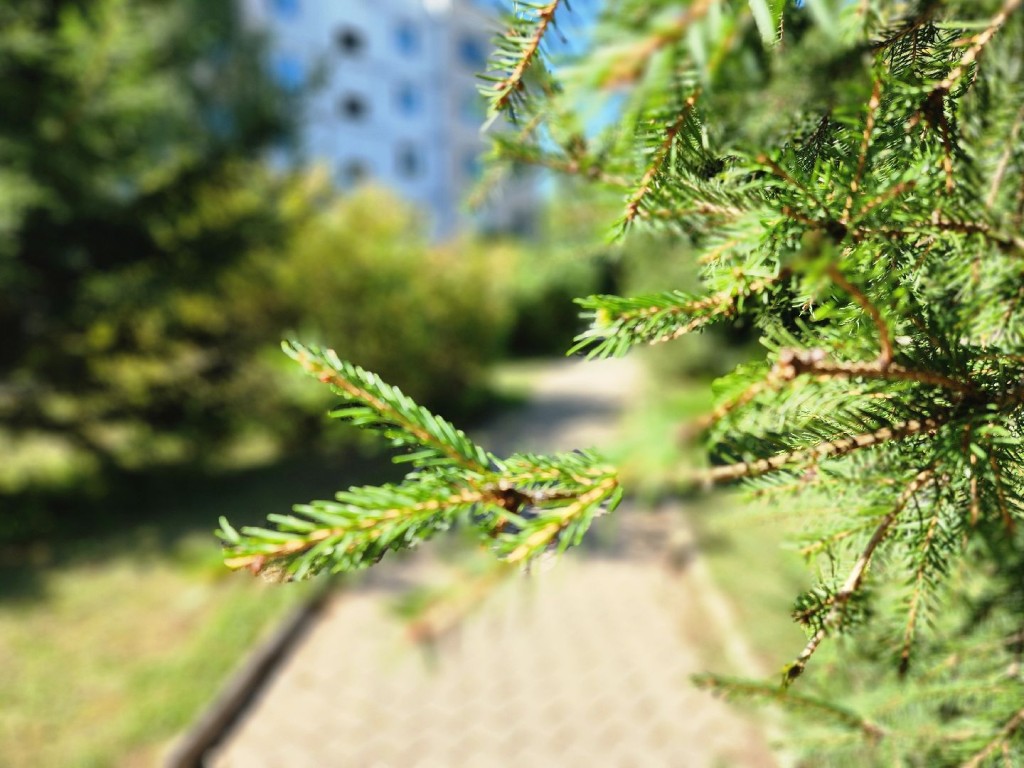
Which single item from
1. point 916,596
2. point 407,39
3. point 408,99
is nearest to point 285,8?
point 407,39

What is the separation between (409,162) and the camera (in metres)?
28.8

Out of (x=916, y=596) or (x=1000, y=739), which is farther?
(x=1000, y=739)

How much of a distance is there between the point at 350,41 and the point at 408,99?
3.65 metres

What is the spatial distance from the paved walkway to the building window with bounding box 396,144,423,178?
25859 mm

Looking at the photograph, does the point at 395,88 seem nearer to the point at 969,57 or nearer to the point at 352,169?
the point at 352,169

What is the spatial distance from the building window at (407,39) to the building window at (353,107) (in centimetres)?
374

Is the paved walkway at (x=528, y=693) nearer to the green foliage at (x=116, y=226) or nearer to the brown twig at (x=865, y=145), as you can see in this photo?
the brown twig at (x=865, y=145)

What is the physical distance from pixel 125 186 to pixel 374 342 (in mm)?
3663

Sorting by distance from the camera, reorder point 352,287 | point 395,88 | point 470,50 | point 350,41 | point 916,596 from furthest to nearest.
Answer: point 470,50
point 395,88
point 350,41
point 352,287
point 916,596

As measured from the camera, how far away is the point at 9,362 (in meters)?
7.20

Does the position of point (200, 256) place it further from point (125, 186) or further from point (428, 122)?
point (428, 122)

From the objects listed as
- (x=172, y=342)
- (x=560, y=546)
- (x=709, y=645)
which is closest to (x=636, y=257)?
(x=709, y=645)

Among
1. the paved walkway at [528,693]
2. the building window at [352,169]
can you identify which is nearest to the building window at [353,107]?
the building window at [352,169]

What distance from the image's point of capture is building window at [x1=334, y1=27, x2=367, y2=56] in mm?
24922
